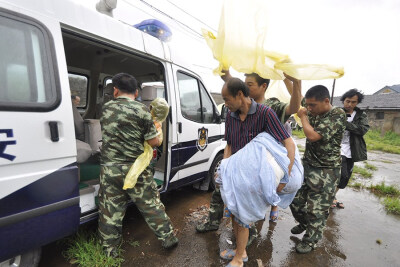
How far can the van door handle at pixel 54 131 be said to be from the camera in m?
1.58

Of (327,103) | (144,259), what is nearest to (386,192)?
A: (327,103)

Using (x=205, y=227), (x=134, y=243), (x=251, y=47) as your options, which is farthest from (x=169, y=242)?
(x=251, y=47)

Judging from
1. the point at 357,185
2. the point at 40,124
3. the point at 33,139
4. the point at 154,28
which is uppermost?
the point at 154,28

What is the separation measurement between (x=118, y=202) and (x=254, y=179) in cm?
138

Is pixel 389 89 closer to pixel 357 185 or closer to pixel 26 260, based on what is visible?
pixel 357 185

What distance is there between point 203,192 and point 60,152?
9.57 feet

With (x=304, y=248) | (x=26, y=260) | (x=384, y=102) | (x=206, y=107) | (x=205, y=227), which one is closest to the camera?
(x=26, y=260)

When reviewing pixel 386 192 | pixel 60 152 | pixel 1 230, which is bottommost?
pixel 386 192

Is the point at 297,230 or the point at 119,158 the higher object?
the point at 119,158

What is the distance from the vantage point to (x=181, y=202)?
3.62 m

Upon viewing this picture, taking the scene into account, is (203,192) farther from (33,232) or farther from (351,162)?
(33,232)

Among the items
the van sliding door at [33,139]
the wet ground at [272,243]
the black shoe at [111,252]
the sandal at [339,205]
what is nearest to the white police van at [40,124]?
the van sliding door at [33,139]

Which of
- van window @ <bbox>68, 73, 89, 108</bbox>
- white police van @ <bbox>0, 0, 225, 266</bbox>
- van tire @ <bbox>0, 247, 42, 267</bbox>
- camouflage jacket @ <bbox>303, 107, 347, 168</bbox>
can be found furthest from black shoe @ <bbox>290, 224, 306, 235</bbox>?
van window @ <bbox>68, 73, 89, 108</bbox>

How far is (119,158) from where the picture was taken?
204 centimetres
